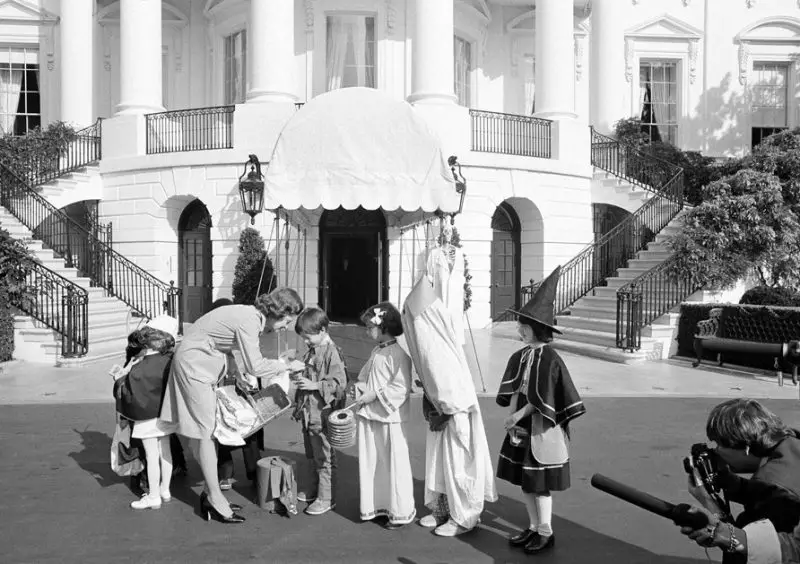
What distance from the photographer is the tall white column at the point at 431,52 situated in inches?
706

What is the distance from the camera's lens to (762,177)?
1644cm

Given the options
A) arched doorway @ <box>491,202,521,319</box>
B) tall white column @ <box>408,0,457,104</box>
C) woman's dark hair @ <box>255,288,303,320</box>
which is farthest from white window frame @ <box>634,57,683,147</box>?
woman's dark hair @ <box>255,288,303,320</box>

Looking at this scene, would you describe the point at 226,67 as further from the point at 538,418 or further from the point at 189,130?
the point at 538,418

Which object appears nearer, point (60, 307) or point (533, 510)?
point (533, 510)

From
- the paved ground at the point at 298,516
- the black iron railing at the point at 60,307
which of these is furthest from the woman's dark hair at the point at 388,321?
the black iron railing at the point at 60,307

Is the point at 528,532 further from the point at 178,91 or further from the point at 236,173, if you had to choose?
the point at 178,91

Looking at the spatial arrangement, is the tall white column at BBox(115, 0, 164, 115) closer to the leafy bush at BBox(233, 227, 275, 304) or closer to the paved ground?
the leafy bush at BBox(233, 227, 275, 304)

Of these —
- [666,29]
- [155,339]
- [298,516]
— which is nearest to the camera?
[298,516]

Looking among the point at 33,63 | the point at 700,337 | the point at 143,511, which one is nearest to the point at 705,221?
the point at 700,337

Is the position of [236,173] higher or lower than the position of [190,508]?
higher

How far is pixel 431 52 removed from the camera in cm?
1794

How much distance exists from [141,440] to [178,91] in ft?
60.6

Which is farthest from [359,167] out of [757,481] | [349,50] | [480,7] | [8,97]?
[8,97]

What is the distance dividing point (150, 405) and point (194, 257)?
565 inches
